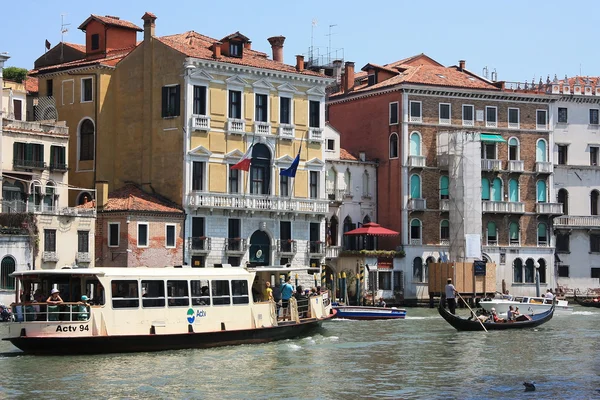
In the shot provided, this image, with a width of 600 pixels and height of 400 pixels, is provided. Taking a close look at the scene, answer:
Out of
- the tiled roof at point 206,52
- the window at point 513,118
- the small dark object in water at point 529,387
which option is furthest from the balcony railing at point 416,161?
the small dark object in water at point 529,387

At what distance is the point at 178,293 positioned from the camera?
1196 inches

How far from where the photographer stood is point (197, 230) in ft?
160

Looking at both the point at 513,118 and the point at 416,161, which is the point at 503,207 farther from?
the point at 416,161

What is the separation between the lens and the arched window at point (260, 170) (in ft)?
166

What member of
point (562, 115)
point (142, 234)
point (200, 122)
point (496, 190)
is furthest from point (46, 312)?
point (562, 115)

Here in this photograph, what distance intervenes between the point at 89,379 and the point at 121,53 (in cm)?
2887

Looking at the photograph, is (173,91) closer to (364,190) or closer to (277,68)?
(277,68)

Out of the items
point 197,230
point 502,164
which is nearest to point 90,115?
point 197,230

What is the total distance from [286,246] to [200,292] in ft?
68.4

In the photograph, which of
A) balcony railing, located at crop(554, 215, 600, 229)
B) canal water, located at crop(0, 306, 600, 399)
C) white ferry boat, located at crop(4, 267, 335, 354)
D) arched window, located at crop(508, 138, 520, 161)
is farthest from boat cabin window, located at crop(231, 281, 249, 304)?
balcony railing, located at crop(554, 215, 600, 229)

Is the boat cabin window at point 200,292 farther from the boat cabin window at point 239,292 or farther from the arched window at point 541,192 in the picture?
the arched window at point 541,192

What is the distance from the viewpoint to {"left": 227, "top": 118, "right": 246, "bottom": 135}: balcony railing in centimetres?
4962

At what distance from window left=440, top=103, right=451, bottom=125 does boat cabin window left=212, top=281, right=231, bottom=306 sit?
28.6 metres

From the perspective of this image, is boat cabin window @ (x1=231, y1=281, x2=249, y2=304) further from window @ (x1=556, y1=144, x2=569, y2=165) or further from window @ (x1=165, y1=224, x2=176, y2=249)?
window @ (x1=556, y1=144, x2=569, y2=165)
